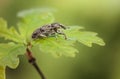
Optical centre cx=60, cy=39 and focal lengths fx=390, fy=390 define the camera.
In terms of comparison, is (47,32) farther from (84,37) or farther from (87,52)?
(87,52)

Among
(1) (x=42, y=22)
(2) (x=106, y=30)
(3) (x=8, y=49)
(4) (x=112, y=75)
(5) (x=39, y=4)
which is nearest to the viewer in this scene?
(3) (x=8, y=49)

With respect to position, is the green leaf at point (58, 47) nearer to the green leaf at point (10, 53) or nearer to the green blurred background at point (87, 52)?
the green leaf at point (10, 53)

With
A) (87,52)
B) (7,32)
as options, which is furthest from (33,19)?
(87,52)

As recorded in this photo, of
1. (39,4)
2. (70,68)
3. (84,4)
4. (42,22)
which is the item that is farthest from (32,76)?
(42,22)

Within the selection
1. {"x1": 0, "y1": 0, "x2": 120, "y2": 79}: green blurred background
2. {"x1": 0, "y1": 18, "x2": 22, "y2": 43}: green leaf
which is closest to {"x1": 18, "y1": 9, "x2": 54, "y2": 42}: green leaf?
{"x1": 0, "y1": 18, "x2": 22, "y2": 43}: green leaf

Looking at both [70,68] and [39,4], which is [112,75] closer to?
[70,68]

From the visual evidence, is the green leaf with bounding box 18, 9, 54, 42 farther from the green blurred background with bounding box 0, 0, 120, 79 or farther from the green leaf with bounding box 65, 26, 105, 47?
the green blurred background with bounding box 0, 0, 120, 79
